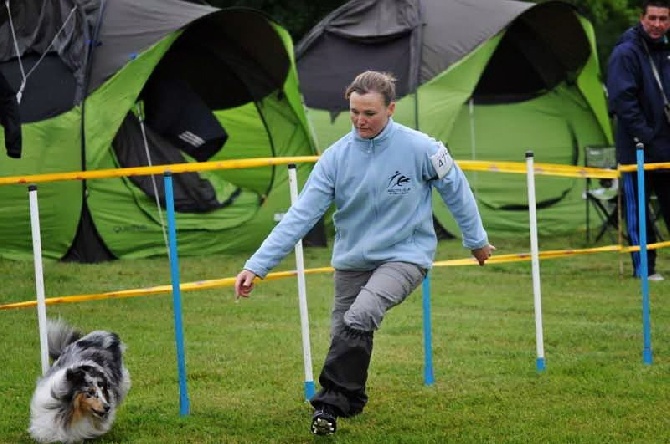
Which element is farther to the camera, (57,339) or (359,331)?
(57,339)

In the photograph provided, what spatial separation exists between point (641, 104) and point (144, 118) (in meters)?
5.09

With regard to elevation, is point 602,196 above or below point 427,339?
below

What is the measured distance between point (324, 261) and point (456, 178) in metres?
7.26

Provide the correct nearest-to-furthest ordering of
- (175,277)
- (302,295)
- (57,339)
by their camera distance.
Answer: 1. (175,277)
2. (57,339)
3. (302,295)

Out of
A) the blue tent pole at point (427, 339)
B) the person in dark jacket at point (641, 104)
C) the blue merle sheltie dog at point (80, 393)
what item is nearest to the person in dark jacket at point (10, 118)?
the blue tent pole at point (427, 339)

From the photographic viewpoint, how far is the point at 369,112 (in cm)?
619

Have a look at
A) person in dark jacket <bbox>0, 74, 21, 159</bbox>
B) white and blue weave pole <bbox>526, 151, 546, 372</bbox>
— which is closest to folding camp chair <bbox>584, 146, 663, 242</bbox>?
person in dark jacket <bbox>0, 74, 21, 159</bbox>

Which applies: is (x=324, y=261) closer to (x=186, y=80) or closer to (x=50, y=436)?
(x=186, y=80)

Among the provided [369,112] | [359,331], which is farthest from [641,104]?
[359,331]

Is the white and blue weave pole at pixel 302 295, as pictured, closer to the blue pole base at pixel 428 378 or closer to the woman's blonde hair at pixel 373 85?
the blue pole base at pixel 428 378

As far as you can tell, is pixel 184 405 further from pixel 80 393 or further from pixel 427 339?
pixel 427 339

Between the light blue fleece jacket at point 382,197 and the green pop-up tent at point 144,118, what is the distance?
5854 millimetres

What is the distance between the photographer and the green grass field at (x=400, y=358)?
21.7 feet

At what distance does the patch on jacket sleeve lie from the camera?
632 cm
